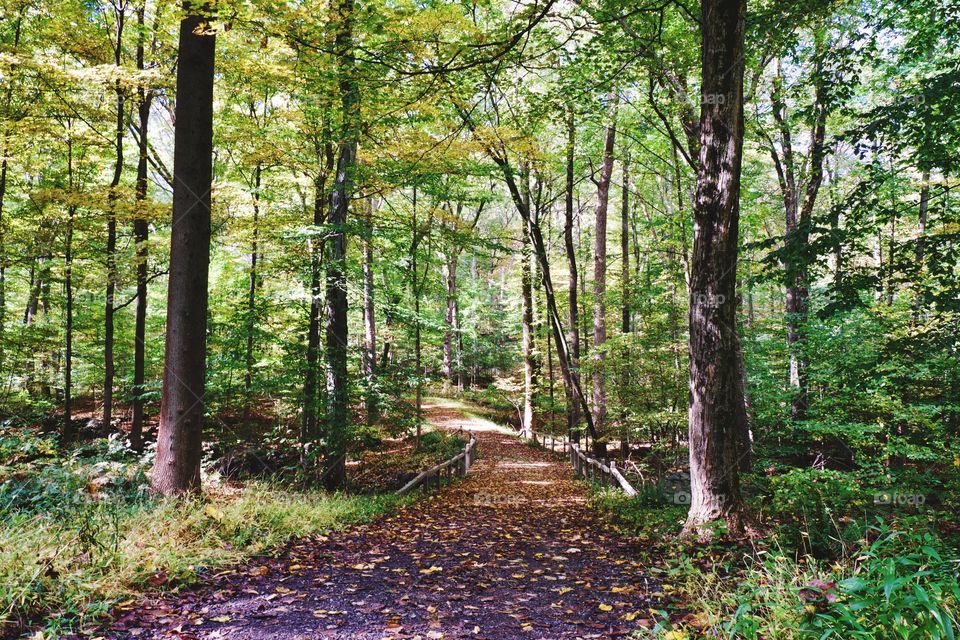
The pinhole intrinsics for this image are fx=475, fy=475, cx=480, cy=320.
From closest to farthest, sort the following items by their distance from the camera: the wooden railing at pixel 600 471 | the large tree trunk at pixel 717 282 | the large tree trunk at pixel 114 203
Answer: the large tree trunk at pixel 717 282 → the wooden railing at pixel 600 471 → the large tree trunk at pixel 114 203

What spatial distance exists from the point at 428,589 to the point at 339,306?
628 cm

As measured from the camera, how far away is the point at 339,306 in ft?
30.2

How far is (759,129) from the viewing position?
1100cm

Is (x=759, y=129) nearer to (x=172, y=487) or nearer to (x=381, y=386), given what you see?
(x=381, y=386)

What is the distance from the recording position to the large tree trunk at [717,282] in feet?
15.5

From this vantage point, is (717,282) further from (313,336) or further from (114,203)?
(114,203)

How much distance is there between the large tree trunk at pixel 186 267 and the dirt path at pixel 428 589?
2.07 metres

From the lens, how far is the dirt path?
10.3 feet

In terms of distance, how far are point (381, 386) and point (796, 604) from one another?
7.16 m

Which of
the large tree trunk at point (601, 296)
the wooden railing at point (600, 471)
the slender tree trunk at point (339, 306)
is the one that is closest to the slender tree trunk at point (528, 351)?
the large tree trunk at point (601, 296)

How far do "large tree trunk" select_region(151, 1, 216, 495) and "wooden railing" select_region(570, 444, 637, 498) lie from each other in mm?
6614

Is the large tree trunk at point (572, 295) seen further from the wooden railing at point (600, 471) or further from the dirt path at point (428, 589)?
the dirt path at point (428, 589)

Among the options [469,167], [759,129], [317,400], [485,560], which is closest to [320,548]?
[485,560]

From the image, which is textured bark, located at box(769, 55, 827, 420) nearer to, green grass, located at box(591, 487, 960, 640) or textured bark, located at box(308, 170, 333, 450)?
green grass, located at box(591, 487, 960, 640)
